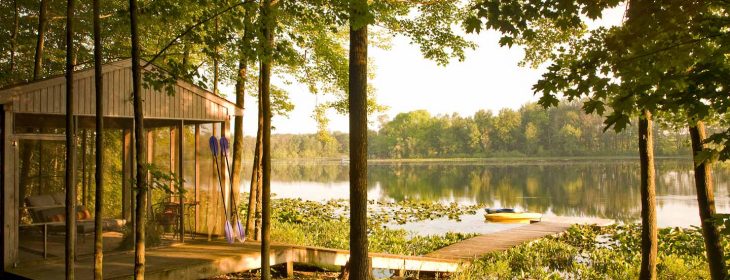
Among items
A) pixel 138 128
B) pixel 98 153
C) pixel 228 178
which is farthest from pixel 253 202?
pixel 138 128

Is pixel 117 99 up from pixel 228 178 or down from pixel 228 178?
up

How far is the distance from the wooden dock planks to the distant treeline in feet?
178

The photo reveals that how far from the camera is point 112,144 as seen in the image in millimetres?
11062

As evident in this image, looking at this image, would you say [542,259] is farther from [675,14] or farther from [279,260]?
[675,14]

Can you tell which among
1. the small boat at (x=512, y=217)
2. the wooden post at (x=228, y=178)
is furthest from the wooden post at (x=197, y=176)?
the small boat at (x=512, y=217)

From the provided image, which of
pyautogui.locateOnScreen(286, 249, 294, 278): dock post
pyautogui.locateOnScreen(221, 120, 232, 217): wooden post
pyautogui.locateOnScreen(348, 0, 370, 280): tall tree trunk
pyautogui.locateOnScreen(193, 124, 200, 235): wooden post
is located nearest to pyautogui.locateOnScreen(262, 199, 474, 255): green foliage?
pyautogui.locateOnScreen(221, 120, 232, 217): wooden post

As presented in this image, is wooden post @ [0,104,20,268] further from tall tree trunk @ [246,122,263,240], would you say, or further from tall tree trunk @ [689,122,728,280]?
tall tree trunk @ [689,122,728,280]

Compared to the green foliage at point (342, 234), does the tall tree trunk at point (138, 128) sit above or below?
above

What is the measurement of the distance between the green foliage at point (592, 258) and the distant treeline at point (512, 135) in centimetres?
5593

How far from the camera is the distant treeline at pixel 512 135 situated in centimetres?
7888

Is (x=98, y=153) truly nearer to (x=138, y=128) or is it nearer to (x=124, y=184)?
(x=138, y=128)

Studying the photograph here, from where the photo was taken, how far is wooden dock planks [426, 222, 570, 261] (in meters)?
11.7

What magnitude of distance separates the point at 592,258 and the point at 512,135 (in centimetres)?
7528

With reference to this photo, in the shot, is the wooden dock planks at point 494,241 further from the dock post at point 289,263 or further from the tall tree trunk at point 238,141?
the tall tree trunk at point 238,141
